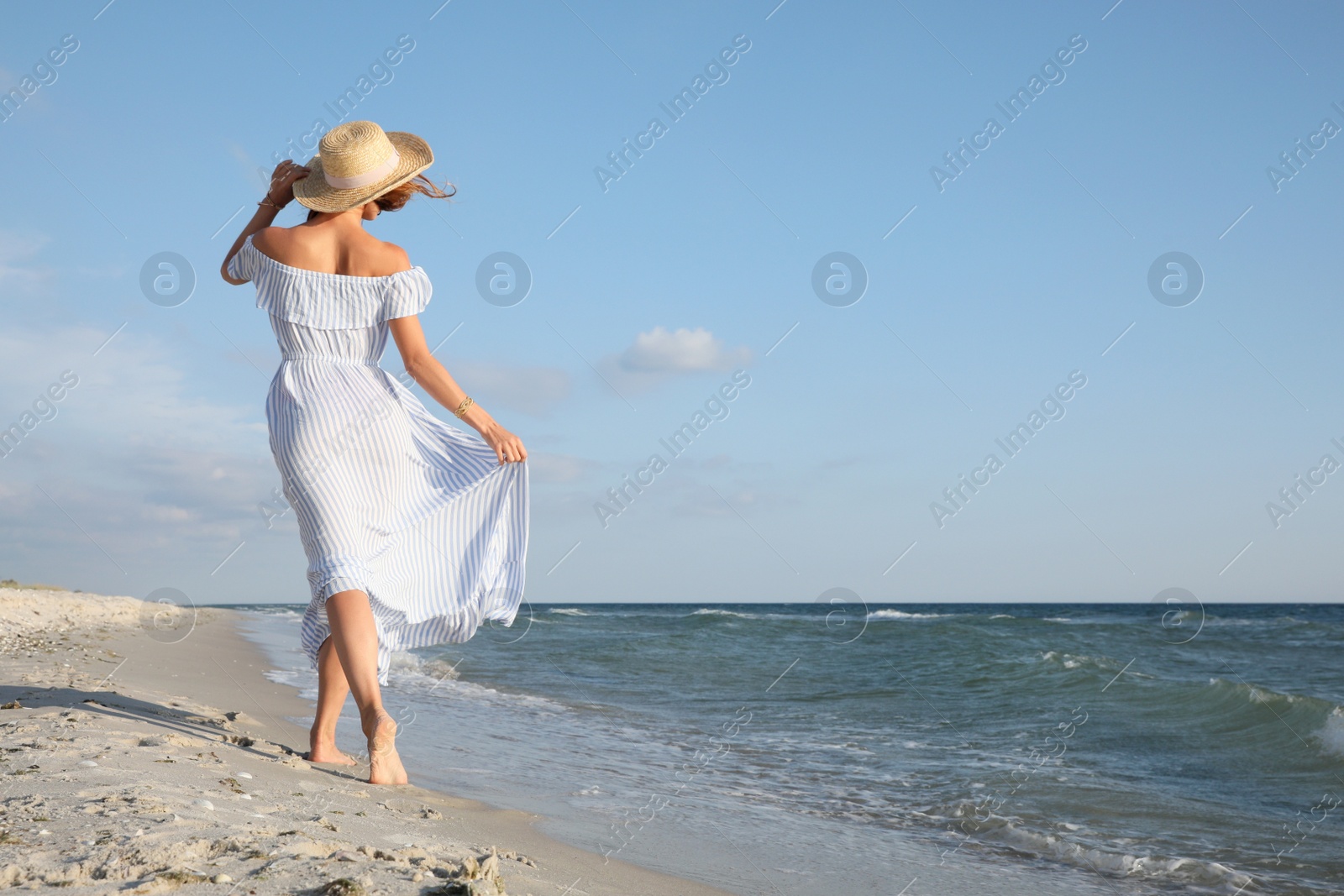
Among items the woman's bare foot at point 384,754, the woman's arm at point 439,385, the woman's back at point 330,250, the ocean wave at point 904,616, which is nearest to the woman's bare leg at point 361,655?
the woman's bare foot at point 384,754

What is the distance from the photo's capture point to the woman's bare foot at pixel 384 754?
9.34ft

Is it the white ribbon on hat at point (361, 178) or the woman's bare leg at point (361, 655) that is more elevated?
the white ribbon on hat at point (361, 178)

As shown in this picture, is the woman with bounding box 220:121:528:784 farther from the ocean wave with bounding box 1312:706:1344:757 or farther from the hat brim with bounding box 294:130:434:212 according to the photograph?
the ocean wave with bounding box 1312:706:1344:757

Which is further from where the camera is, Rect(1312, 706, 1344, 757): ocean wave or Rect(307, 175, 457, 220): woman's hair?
Rect(1312, 706, 1344, 757): ocean wave

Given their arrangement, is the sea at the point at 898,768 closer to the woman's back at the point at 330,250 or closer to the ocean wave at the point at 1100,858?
the ocean wave at the point at 1100,858

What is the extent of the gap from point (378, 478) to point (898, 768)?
3.39 meters

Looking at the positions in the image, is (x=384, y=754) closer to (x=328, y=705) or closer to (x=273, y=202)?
(x=328, y=705)

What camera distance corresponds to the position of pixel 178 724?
11.8ft

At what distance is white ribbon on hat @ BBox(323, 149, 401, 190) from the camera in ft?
9.69

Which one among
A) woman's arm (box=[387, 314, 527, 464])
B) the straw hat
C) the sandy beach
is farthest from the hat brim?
the sandy beach

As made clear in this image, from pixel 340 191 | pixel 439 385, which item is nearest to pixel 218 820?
pixel 439 385

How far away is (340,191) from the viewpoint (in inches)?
117

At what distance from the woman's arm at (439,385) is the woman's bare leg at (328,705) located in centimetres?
87

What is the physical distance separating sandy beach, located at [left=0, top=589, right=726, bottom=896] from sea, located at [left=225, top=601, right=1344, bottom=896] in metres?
0.44
